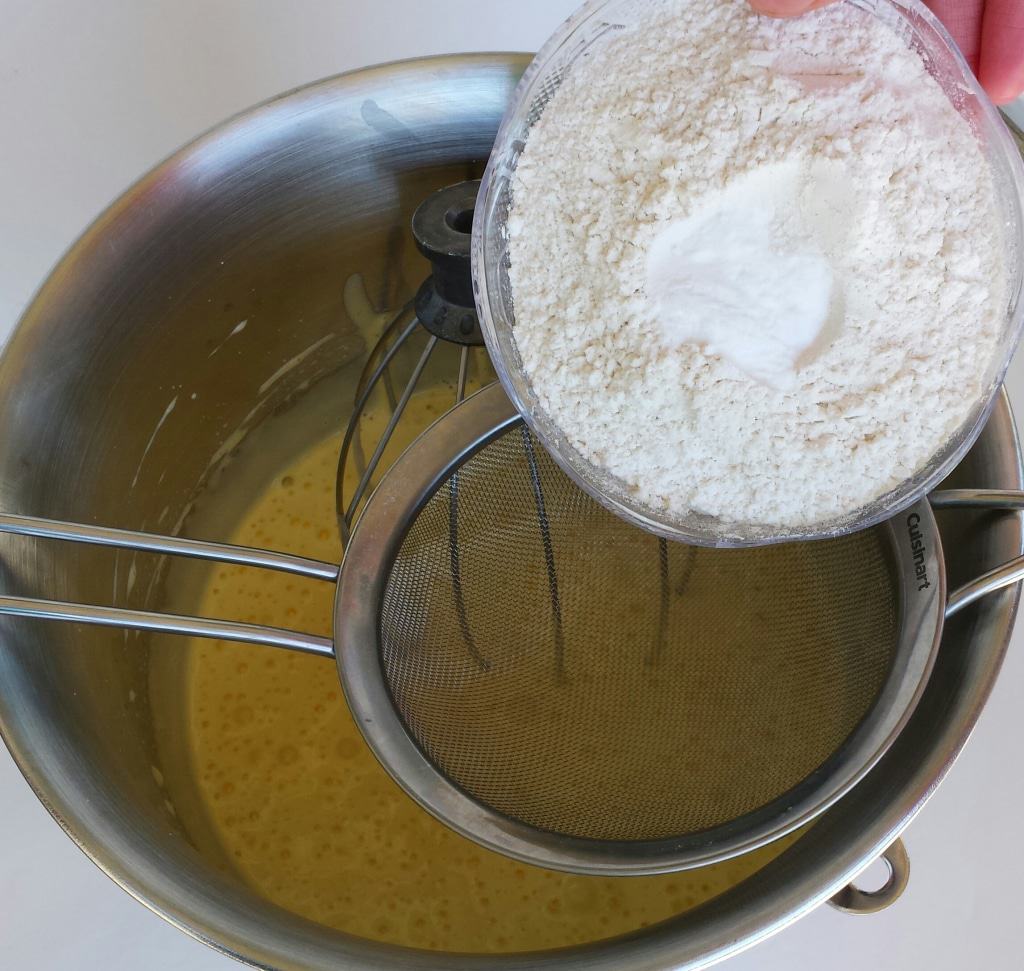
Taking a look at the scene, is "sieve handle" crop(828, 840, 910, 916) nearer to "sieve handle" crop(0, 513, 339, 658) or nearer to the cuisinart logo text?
the cuisinart logo text

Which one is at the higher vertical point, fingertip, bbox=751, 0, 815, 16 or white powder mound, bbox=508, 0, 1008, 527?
fingertip, bbox=751, 0, 815, 16

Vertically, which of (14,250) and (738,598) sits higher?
(14,250)

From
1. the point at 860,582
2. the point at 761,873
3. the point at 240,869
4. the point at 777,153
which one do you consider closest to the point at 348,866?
the point at 240,869

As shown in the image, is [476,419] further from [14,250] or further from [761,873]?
[14,250]

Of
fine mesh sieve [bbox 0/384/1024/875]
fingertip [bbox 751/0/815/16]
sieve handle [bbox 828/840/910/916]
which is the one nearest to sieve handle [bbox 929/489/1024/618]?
fine mesh sieve [bbox 0/384/1024/875]

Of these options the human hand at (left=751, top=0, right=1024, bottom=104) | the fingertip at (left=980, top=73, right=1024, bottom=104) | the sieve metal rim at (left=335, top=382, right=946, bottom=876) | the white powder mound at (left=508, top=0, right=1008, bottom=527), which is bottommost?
the sieve metal rim at (left=335, top=382, right=946, bottom=876)

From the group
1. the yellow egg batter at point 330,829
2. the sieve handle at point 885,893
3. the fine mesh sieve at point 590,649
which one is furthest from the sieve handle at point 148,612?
the sieve handle at point 885,893
